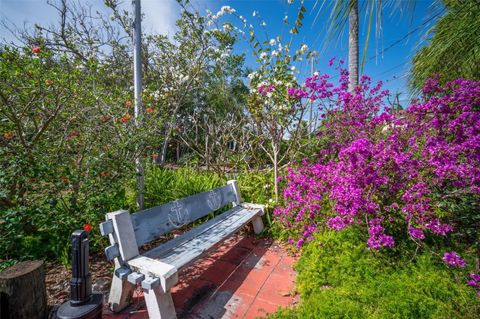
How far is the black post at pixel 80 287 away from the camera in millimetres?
1388

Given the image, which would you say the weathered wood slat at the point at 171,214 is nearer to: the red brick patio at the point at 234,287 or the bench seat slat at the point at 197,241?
the bench seat slat at the point at 197,241

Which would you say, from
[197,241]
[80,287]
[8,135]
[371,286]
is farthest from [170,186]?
[371,286]

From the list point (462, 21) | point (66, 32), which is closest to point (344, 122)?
point (462, 21)

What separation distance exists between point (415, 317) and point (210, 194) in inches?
90.1

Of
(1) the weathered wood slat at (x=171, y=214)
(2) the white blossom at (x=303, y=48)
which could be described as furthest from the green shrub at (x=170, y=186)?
(2) the white blossom at (x=303, y=48)

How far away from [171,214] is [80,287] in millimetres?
1063

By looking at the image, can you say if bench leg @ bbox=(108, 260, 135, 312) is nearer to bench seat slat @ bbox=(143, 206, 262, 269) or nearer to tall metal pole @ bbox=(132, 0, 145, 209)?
bench seat slat @ bbox=(143, 206, 262, 269)

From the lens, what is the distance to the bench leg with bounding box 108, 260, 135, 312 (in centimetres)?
194

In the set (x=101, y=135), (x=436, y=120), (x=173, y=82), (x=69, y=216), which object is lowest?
(x=69, y=216)

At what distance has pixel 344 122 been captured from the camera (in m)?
3.58

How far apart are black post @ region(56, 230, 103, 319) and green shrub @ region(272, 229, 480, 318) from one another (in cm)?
133

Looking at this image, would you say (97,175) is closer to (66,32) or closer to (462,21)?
(462,21)

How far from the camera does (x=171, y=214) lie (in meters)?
2.42

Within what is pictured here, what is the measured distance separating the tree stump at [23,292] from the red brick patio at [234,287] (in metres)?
0.51
